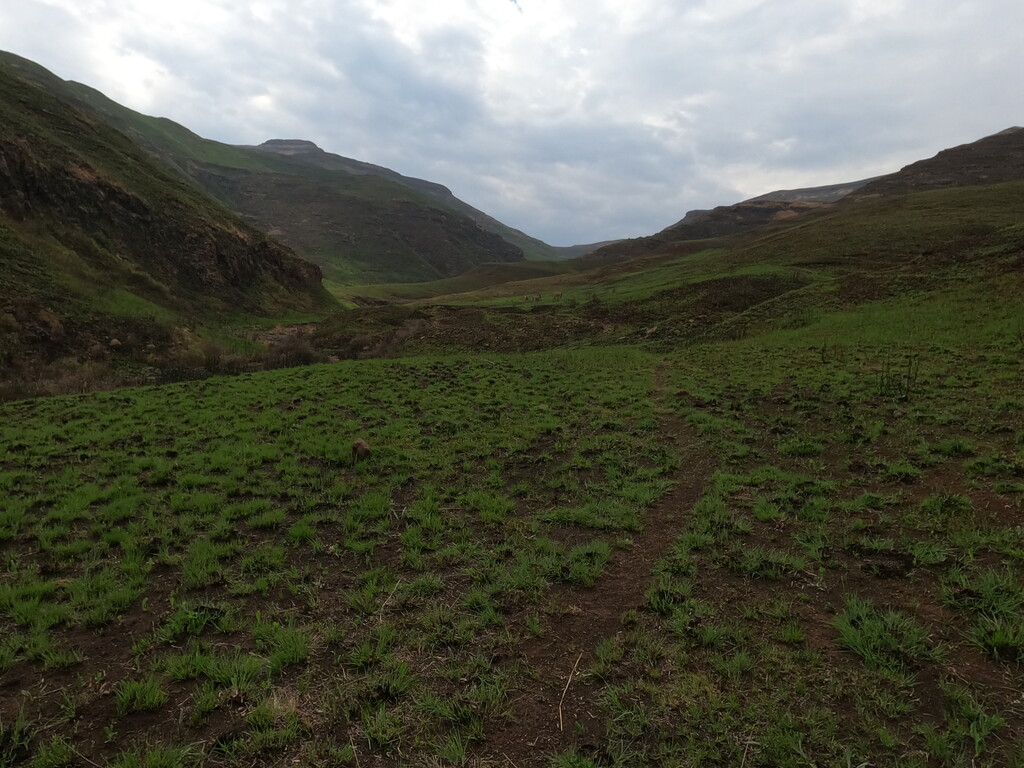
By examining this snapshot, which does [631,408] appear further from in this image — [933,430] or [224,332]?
[224,332]

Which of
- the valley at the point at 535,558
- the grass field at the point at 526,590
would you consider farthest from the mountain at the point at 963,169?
the grass field at the point at 526,590

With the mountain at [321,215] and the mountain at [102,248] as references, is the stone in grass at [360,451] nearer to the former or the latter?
the mountain at [102,248]

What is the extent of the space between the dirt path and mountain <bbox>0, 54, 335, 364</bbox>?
34.3 meters

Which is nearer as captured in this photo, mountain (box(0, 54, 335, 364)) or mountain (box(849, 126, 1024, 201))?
mountain (box(0, 54, 335, 364))

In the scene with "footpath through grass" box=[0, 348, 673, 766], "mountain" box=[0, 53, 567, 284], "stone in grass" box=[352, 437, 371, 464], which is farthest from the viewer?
"mountain" box=[0, 53, 567, 284]

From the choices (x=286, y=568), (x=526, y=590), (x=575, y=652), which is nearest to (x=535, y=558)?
(x=526, y=590)

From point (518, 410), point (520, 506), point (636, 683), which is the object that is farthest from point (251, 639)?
point (518, 410)

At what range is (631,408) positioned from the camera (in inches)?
715

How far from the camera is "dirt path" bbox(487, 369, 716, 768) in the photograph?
489 centimetres

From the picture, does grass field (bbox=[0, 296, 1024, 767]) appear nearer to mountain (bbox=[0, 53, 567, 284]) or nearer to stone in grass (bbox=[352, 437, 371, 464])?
stone in grass (bbox=[352, 437, 371, 464])

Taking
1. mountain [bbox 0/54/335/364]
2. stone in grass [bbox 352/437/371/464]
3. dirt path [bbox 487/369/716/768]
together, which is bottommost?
dirt path [bbox 487/369/716/768]

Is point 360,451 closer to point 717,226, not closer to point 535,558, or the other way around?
point 535,558

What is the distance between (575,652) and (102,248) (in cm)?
5560

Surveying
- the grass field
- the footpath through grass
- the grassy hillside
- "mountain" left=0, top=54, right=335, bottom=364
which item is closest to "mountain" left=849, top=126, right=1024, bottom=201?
the grassy hillside
